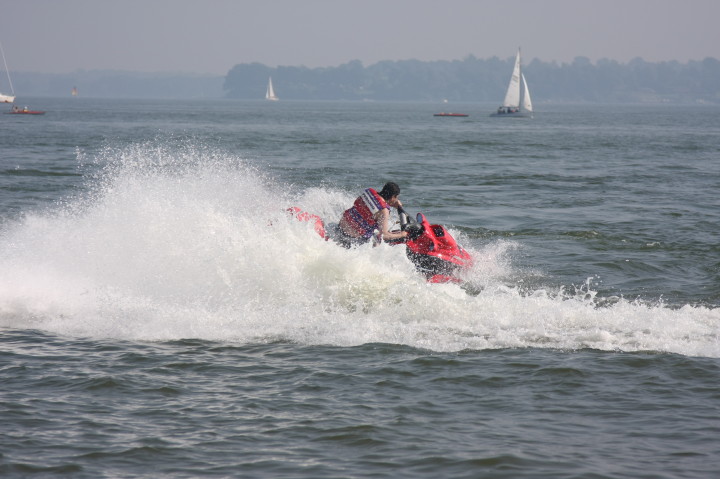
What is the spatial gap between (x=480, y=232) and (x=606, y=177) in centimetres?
1262

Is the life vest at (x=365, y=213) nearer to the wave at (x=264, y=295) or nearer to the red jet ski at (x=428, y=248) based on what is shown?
the red jet ski at (x=428, y=248)

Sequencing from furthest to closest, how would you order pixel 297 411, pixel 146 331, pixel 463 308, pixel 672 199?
1. pixel 672 199
2. pixel 463 308
3. pixel 146 331
4. pixel 297 411

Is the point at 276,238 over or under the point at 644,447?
over

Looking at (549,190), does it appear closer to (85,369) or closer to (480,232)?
(480,232)

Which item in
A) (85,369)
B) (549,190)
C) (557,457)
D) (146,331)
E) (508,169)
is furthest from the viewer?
(508,169)

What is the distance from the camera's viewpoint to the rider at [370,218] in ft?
36.3

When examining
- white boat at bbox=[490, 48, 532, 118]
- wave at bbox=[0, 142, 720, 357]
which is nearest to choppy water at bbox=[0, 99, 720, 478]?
wave at bbox=[0, 142, 720, 357]

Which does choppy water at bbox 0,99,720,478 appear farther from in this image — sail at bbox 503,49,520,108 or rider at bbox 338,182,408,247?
sail at bbox 503,49,520,108

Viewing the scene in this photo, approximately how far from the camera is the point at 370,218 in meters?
11.1

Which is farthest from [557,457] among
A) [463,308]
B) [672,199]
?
[672,199]

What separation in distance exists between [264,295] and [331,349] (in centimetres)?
178

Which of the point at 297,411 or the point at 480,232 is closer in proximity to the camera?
the point at 297,411

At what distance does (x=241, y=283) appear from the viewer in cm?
995

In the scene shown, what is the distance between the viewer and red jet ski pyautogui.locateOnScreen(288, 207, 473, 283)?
11188 millimetres
